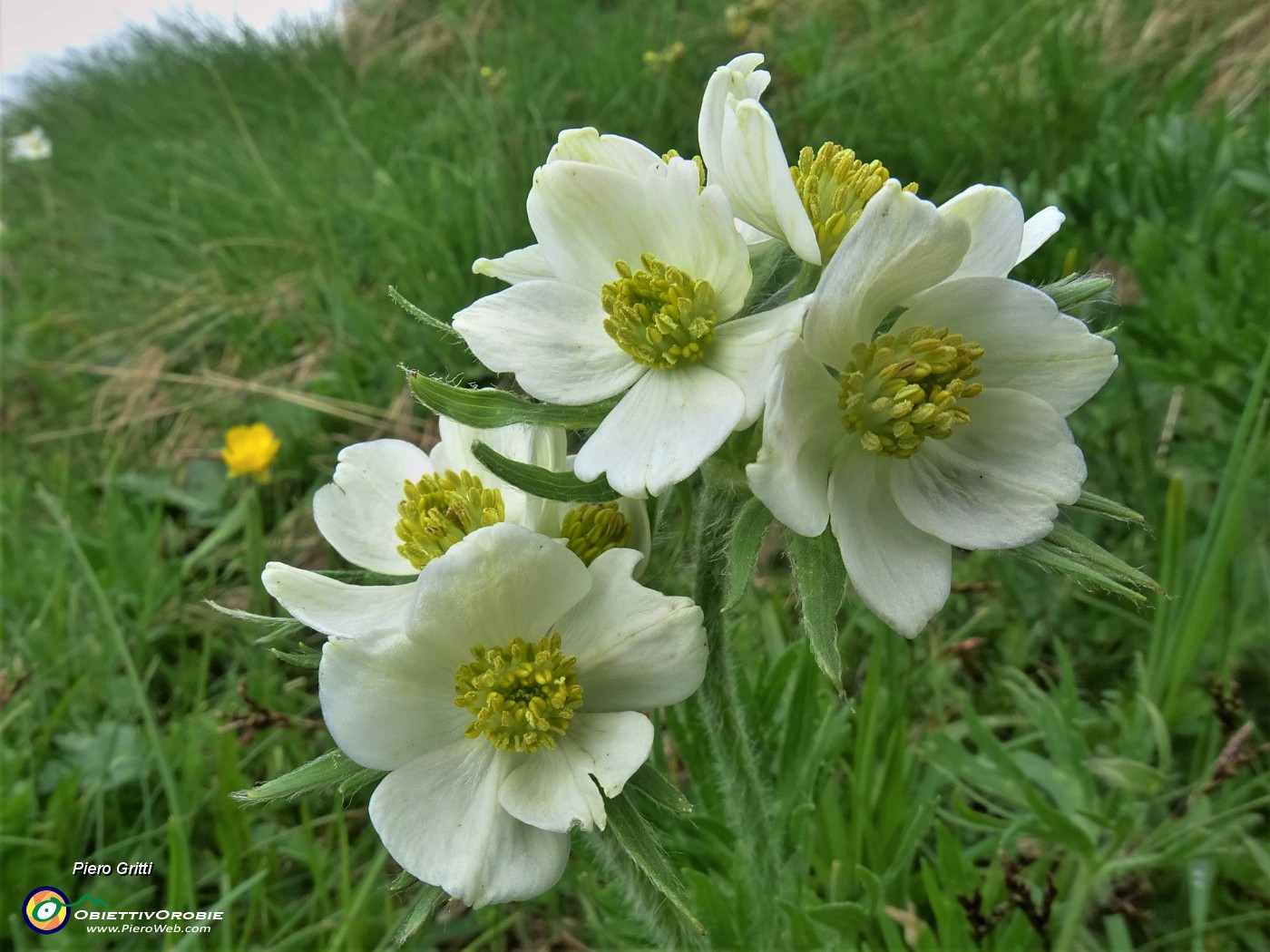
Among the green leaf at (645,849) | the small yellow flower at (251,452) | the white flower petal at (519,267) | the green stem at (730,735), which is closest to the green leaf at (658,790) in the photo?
the green leaf at (645,849)

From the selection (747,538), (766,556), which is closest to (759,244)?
(747,538)

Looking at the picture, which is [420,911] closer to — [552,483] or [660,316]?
[552,483]

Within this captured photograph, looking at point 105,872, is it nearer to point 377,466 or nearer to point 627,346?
point 377,466

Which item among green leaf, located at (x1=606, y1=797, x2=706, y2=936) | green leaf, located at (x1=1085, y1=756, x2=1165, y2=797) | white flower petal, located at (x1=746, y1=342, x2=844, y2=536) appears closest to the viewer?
white flower petal, located at (x1=746, y1=342, x2=844, y2=536)

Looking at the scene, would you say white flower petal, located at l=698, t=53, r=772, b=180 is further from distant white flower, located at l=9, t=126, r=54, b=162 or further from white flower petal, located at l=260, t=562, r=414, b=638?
distant white flower, located at l=9, t=126, r=54, b=162

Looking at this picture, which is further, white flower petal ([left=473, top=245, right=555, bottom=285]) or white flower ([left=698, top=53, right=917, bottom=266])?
white flower petal ([left=473, top=245, right=555, bottom=285])

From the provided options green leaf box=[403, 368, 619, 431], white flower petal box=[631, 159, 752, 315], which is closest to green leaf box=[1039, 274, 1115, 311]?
white flower petal box=[631, 159, 752, 315]
